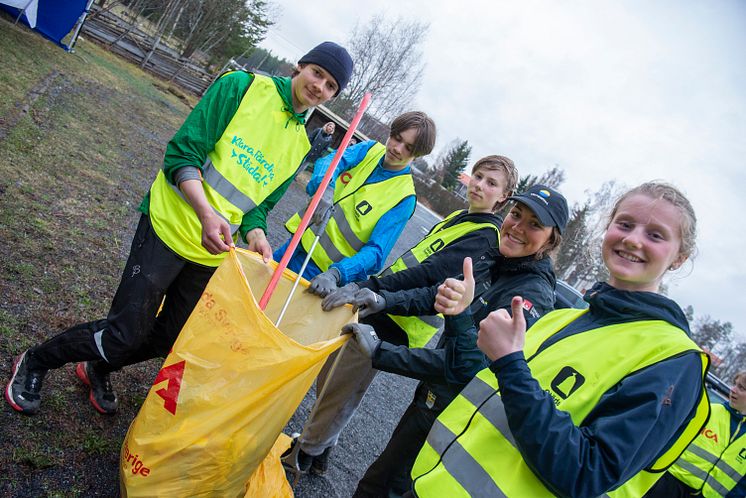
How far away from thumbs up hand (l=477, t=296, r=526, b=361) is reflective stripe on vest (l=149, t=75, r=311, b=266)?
121 cm

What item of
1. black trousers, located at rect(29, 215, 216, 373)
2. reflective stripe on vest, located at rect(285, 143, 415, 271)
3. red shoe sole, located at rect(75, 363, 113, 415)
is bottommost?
red shoe sole, located at rect(75, 363, 113, 415)

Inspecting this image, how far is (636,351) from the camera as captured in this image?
112 cm

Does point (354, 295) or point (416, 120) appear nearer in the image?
point (354, 295)

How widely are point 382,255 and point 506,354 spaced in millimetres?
1449

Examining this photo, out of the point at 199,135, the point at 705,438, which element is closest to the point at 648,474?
the point at 199,135

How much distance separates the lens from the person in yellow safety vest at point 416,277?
2361 millimetres

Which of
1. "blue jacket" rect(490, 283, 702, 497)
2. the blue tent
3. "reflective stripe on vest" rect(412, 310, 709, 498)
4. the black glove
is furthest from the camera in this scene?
the blue tent

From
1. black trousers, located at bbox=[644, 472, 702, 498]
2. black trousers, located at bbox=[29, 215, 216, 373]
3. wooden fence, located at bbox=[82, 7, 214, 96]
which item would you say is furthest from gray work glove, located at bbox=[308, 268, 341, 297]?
wooden fence, located at bbox=[82, 7, 214, 96]

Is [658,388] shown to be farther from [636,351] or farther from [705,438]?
[705,438]

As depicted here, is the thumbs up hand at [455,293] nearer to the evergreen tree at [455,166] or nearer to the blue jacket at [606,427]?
the blue jacket at [606,427]

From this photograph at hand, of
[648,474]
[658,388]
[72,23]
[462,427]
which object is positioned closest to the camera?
[658,388]

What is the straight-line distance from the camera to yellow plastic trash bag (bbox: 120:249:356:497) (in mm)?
1443

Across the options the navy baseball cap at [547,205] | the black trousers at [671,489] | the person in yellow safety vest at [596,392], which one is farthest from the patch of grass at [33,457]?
the black trousers at [671,489]

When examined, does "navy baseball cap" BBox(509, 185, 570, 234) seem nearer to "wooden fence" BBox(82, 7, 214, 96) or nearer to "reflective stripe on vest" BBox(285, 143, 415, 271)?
"reflective stripe on vest" BBox(285, 143, 415, 271)
